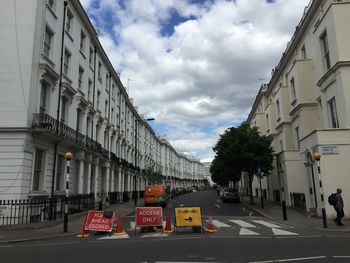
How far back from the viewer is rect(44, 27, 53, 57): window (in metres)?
21.2

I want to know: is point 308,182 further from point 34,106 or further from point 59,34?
point 59,34

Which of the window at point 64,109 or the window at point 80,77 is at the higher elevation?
the window at point 80,77

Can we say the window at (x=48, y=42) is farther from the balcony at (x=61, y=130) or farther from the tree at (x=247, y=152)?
the tree at (x=247, y=152)

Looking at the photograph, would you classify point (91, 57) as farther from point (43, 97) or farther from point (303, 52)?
point (303, 52)

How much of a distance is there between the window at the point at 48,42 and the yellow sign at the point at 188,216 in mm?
13185

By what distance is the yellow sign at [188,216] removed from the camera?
13.9 m

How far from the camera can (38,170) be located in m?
20.0

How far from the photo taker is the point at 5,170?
700 inches

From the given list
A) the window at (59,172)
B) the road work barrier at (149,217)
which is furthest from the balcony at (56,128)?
the road work barrier at (149,217)

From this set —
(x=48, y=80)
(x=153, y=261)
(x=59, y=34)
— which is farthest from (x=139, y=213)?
(x=59, y=34)

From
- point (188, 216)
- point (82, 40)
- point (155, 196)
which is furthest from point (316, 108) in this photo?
point (82, 40)

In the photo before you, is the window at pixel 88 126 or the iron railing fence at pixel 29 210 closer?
the iron railing fence at pixel 29 210

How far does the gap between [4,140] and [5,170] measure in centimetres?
155

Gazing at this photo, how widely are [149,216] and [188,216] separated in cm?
162
